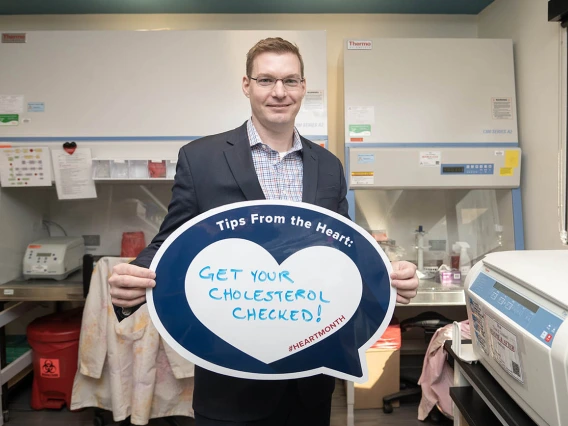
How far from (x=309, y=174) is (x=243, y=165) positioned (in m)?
0.20

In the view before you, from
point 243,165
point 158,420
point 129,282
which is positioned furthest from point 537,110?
point 158,420

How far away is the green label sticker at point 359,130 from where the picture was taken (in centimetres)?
245

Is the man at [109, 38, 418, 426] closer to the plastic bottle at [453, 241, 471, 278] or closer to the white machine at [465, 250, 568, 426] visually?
the white machine at [465, 250, 568, 426]

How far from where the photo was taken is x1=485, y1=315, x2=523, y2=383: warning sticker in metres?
1.00

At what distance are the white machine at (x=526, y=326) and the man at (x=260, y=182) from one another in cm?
27

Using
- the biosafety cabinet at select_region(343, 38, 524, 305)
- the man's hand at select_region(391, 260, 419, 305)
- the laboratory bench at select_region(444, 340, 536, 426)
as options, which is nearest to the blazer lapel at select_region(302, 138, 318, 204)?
the man's hand at select_region(391, 260, 419, 305)

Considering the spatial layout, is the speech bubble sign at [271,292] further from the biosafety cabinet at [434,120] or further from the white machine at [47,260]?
the white machine at [47,260]

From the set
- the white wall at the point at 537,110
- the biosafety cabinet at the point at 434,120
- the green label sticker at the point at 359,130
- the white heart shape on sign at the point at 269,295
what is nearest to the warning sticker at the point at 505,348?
the white heart shape on sign at the point at 269,295

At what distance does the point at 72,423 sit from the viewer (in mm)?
2406

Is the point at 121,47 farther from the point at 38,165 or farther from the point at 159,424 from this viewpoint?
the point at 159,424

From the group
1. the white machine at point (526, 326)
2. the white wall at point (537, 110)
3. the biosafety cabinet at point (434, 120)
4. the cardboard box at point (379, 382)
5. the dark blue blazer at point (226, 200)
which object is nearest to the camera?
the white machine at point (526, 326)

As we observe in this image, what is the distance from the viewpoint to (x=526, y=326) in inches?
37.2

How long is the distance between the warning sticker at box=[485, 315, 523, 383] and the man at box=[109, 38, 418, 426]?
265 mm

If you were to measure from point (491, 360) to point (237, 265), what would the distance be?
0.81 metres
